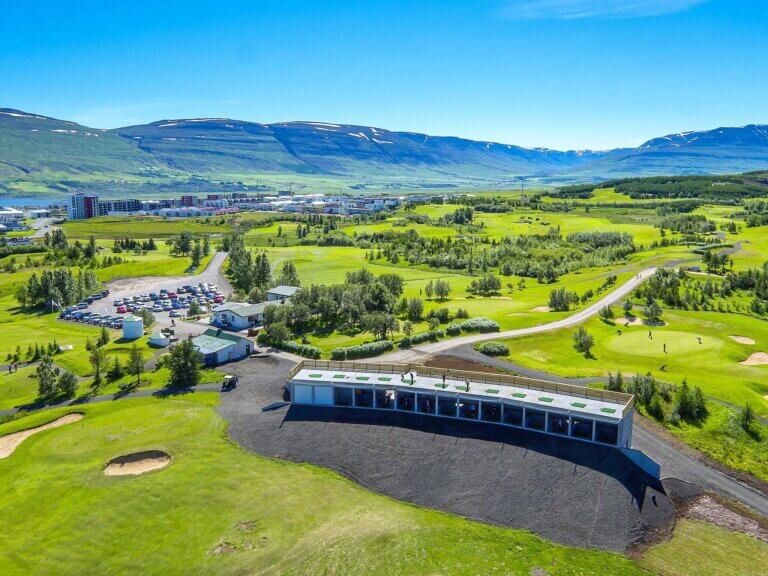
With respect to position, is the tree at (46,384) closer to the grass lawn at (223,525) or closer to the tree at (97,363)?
the tree at (97,363)

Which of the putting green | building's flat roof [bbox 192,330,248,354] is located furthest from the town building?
the putting green

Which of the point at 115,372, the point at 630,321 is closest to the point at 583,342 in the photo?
the point at 630,321

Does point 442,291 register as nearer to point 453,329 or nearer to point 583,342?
point 453,329

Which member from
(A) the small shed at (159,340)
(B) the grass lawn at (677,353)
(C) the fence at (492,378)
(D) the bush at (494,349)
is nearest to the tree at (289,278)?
(A) the small shed at (159,340)

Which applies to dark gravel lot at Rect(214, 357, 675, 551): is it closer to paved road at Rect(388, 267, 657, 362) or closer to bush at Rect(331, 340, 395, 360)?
bush at Rect(331, 340, 395, 360)

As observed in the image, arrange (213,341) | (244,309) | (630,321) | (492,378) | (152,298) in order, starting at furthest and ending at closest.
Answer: (152,298) < (244,309) < (630,321) < (213,341) < (492,378)

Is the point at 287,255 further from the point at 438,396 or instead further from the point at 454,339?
the point at 438,396
